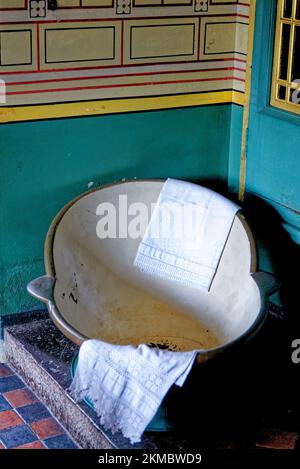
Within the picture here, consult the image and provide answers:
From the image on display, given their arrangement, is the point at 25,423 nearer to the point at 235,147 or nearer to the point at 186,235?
the point at 186,235

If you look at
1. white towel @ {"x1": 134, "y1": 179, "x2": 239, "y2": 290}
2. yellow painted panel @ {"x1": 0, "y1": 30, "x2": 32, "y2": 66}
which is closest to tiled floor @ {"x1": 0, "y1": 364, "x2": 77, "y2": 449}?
white towel @ {"x1": 134, "y1": 179, "x2": 239, "y2": 290}

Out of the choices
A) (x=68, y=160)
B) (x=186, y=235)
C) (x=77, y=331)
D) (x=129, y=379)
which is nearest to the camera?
(x=129, y=379)

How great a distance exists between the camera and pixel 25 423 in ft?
10.8

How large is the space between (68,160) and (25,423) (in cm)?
113

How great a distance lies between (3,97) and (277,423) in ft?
5.53

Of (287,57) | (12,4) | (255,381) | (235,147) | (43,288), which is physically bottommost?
(255,381)

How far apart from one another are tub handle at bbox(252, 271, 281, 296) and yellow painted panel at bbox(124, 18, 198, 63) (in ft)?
3.58

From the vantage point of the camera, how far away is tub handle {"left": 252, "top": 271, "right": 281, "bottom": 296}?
10.5 feet

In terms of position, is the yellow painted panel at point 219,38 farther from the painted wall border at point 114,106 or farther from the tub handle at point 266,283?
the tub handle at point 266,283

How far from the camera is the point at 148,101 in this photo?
378cm

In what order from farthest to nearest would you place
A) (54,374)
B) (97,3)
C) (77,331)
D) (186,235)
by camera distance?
(186,235) → (97,3) → (54,374) → (77,331)

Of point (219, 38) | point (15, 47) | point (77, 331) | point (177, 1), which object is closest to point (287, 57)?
point (219, 38)
